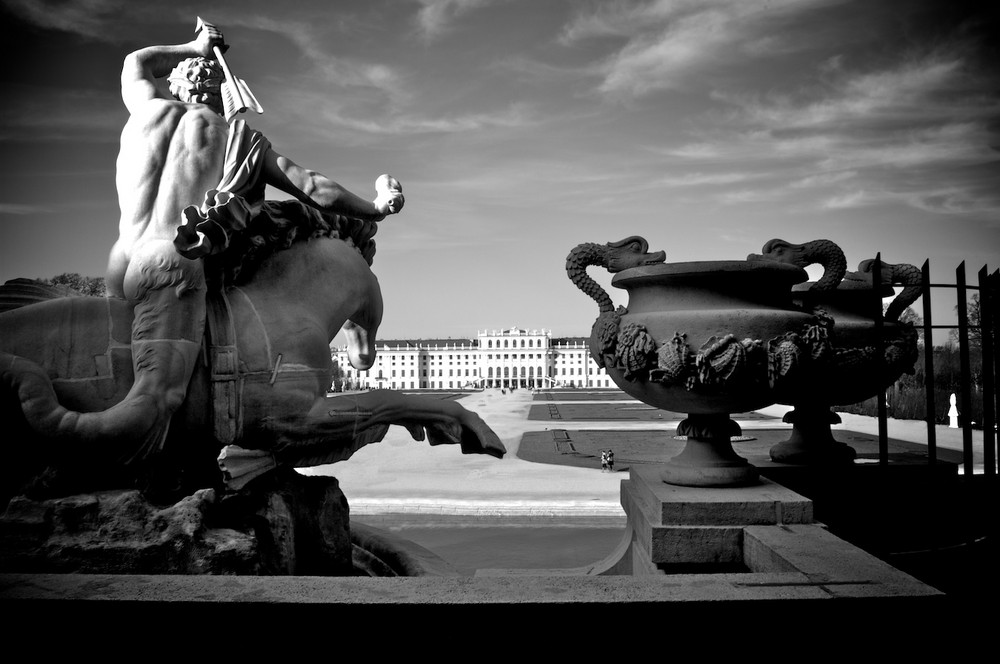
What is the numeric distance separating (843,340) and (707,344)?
145 cm

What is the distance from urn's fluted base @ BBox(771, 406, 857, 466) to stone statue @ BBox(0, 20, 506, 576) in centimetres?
237

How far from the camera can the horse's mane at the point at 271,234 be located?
9.31 ft

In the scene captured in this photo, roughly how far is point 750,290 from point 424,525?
3328mm

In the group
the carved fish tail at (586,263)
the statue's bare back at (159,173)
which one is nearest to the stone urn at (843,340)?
the carved fish tail at (586,263)

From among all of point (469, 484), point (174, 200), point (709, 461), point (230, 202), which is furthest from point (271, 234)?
point (469, 484)

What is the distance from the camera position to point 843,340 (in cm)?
416

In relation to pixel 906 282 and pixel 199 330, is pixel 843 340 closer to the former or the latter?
pixel 906 282

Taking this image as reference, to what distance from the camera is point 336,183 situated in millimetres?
3090

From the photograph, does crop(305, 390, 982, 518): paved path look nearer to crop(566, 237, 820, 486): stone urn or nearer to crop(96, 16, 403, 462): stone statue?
crop(566, 237, 820, 486): stone urn

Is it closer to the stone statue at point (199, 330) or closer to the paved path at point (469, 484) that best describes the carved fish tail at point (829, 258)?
the stone statue at point (199, 330)

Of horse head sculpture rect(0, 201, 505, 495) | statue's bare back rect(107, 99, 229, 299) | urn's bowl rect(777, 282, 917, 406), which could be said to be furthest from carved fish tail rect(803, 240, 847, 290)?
statue's bare back rect(107, 99, 229, 299)

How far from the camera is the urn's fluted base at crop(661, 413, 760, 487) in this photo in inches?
134

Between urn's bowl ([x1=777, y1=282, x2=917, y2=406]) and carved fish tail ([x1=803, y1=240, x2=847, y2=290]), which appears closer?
carved fish tail ([x1=803, y1=240, x2=847, y2=290])

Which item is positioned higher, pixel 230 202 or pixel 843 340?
pixel 230 202
